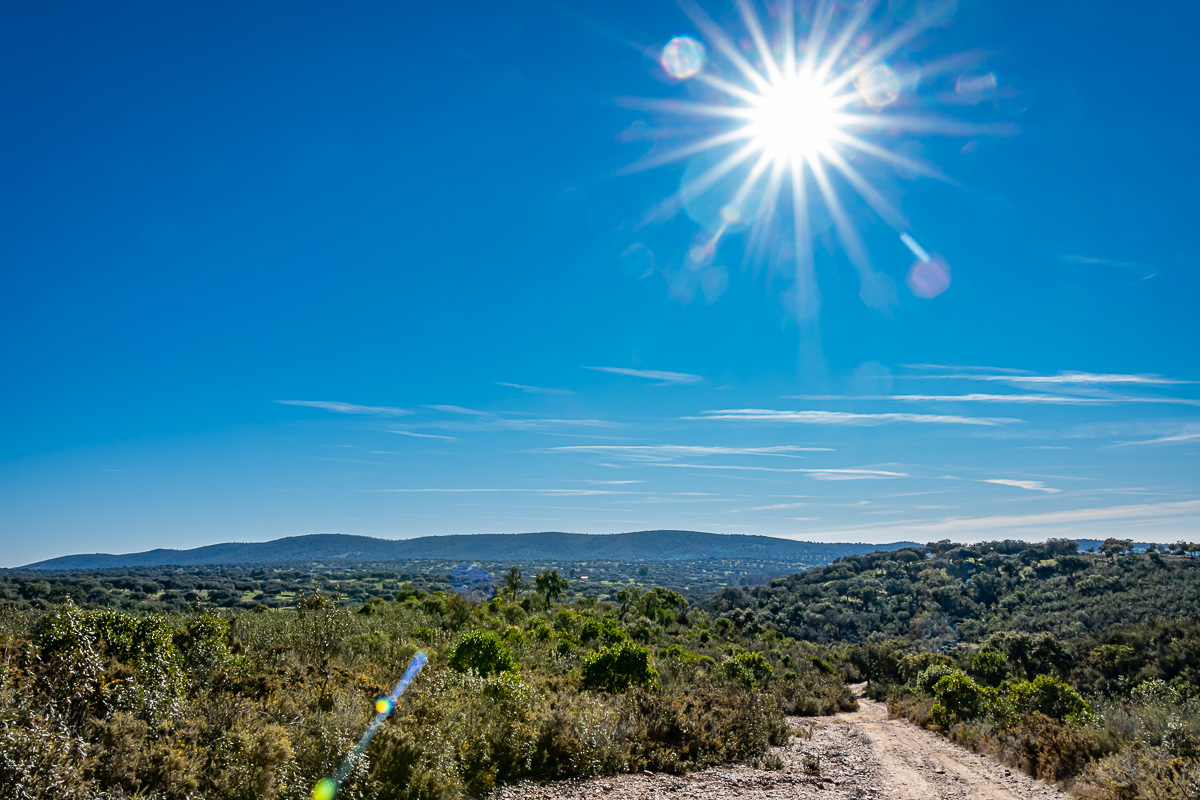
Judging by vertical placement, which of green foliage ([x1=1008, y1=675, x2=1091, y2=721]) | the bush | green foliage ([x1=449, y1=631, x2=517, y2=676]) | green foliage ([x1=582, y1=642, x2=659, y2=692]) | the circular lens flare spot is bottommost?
the bush

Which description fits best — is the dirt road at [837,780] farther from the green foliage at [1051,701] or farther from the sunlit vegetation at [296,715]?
the green foliage at [1051,701]

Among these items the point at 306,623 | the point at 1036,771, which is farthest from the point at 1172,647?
the point at 306,623

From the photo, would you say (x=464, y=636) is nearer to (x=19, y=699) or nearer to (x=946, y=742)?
(x=19, y=699)

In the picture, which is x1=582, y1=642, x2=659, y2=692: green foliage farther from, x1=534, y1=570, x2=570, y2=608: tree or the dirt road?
x1=534, y1=570, x2=570, y2=608: tree

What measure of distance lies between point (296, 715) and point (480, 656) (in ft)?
26.6

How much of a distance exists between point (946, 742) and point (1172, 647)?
23461mm

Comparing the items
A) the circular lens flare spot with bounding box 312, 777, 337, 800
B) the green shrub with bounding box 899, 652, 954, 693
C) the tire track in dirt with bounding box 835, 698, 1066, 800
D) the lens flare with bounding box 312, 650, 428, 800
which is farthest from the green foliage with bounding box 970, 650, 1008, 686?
the circular lens flare spot with bounding box 312, 777, 337, 800

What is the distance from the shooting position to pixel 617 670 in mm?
16391

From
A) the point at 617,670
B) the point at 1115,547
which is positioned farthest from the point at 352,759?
the point at 1115,547

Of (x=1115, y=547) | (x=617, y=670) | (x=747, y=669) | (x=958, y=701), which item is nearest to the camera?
(x=617, y=670)

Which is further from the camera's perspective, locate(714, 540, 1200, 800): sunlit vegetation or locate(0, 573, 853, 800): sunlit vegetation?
locate(714, 540, 1200, 800): sunlit vegetation

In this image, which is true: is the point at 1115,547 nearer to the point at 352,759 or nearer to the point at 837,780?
the point at 837,780

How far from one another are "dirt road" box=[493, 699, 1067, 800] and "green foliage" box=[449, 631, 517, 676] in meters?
6.26

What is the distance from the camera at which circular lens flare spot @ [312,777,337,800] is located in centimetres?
663
